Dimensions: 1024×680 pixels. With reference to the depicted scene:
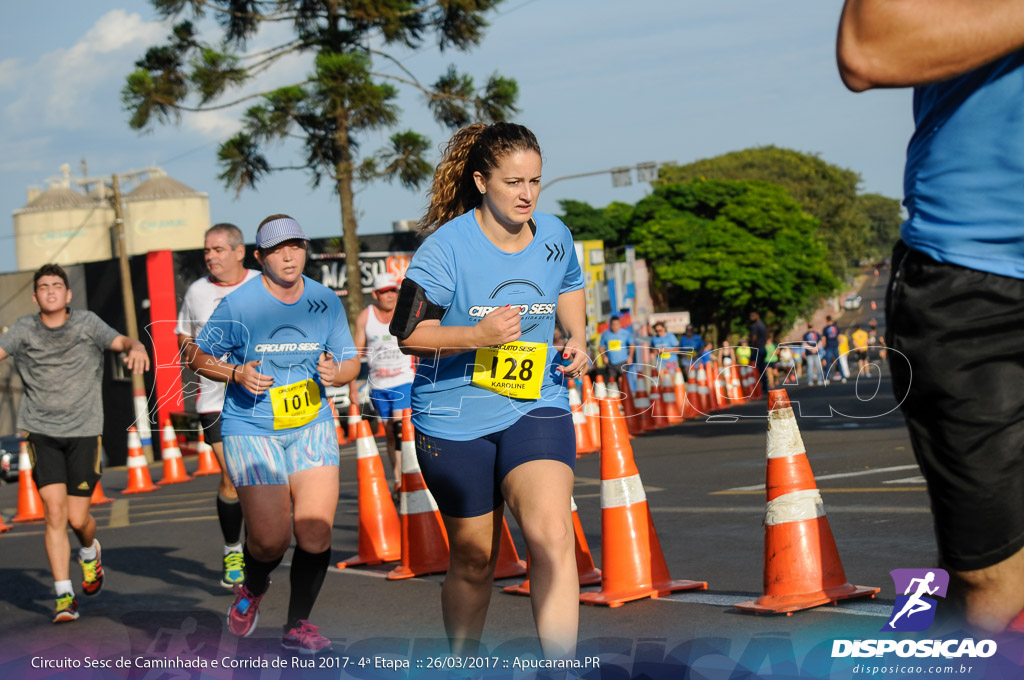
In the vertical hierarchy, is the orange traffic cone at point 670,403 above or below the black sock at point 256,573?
below

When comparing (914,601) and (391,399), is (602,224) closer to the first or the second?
(391,399)

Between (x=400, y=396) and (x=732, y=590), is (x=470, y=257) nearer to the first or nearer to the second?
(x=732, y=590)

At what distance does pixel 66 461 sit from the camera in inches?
284

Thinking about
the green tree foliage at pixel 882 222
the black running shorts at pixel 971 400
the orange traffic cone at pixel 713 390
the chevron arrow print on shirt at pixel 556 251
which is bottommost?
the orange traffic cone at pixel 713 390

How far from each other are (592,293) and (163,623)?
115ft

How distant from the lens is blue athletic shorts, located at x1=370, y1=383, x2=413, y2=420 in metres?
10.5

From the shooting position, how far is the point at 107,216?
3450 inches

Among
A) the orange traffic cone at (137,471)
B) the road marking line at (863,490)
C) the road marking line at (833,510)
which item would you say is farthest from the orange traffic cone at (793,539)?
the orange traffic cone at (137,471)

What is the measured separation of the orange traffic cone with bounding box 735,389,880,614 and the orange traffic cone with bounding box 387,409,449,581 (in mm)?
2467

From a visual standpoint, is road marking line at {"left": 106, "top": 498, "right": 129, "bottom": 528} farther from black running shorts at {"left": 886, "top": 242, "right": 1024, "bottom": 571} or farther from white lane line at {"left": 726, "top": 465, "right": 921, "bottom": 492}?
black running shorts at {"left": 886, "top": 242, "right": 1024, "bottom": 571}

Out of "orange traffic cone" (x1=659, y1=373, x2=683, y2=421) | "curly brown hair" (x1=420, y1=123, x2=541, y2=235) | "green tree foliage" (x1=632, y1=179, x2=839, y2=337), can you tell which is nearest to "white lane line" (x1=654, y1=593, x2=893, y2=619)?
"curly brown hair" (x1=420, y1=123, x2=541, y2=235)

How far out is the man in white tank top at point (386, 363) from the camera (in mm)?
10484

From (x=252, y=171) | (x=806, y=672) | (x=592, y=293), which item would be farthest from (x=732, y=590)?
(x=592, y=293)

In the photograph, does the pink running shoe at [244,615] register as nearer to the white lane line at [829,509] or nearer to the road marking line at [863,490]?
the white lane line at [829,509]
